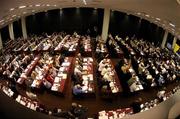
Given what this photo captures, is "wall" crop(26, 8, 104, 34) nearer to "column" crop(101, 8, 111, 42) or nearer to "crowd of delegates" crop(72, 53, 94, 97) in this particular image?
"column" crop(101, 8, 111, 42)

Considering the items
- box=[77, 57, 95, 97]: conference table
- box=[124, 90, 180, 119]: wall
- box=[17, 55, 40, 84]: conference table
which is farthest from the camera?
box=[17, 55, 40, 84]: conference table

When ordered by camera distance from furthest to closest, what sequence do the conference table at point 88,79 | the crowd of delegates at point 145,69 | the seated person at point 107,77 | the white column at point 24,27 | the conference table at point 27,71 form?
the white column at point 24,27, the crowd of delegates at point 145,69, the seated person at point 107,77, the conference table at point 27,71, the conference table at point 88,79

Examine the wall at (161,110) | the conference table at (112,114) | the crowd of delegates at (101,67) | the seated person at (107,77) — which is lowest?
the crowd of delegates at (101,67)

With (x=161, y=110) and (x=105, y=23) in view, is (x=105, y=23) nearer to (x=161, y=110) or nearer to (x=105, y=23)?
(x=105, y=23)

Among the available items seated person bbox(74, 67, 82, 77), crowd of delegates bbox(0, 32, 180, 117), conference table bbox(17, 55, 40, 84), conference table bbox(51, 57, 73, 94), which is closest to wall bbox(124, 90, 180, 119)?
crowd of delegates bbox(0, 32, 180, 117)

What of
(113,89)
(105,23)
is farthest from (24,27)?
(113,89)

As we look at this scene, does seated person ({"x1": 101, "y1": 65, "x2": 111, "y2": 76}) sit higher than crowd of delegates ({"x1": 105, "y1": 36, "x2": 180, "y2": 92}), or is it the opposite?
seated person ({"x1": 101, "y1": 65, "x2": 111, "y2": 76})

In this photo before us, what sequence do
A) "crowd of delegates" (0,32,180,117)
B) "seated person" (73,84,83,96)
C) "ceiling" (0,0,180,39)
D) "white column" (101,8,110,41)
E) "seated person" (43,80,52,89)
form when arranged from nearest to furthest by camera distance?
"ceiling" (0,0,180,39) < "seated person" (73,84,83,96) < "seated person" (43,80,52,89) < "crowd of delegates" (0,32,180,117) < "white column" (101,8,110,41)

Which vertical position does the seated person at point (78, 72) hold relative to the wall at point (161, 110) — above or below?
below

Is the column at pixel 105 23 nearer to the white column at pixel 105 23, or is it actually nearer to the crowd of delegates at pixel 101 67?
the white column at pixel 105 23

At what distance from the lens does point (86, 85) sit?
46.0 ft

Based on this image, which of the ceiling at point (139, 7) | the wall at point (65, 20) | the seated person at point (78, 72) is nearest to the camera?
the ceiling at point (139, 7)

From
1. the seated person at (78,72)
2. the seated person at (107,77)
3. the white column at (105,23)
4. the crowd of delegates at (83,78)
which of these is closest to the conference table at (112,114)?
the crowd of delegates at (83,78)

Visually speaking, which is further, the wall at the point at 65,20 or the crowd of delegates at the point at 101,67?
the wall at the point at 65,20
